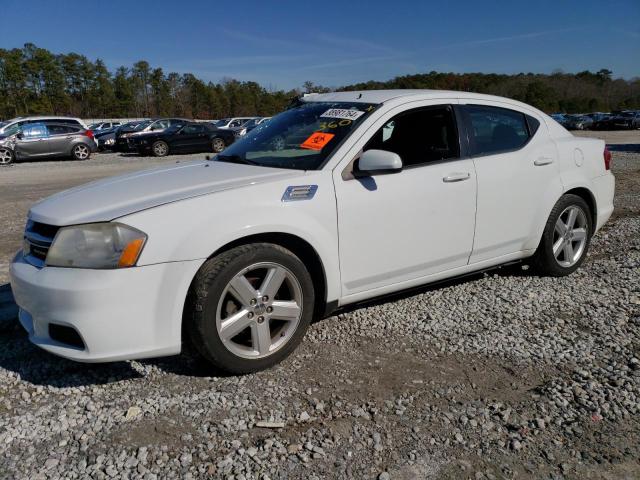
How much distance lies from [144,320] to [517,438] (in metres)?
1.91

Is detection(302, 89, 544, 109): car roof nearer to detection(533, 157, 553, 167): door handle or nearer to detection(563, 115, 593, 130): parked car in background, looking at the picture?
detection(533, 157, 553, 167): door handle

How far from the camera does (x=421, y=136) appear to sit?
390 centimetres

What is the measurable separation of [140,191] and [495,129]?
108 inches

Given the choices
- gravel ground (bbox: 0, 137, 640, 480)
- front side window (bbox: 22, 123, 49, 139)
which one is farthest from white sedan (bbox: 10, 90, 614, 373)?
front side window (bbox: 22, 123, 49, 139)

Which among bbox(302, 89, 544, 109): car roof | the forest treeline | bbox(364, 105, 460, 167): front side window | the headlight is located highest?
the forest treeline

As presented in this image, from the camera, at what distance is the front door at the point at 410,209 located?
337 cm

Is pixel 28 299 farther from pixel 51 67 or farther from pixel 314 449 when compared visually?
pixel 51 67

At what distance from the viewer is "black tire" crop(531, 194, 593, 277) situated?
14.8ft

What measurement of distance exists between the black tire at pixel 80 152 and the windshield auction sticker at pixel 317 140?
64.6ft

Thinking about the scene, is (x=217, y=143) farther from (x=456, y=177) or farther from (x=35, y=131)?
(x=456, y=177)

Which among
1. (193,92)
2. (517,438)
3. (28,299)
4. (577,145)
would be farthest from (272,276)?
(193,92)

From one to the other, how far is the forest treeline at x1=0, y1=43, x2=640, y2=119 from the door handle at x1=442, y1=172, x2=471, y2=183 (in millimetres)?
70580

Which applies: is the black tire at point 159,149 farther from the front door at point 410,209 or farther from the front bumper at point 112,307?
the front bumper at point 112,307

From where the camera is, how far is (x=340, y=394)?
290 centimetres
